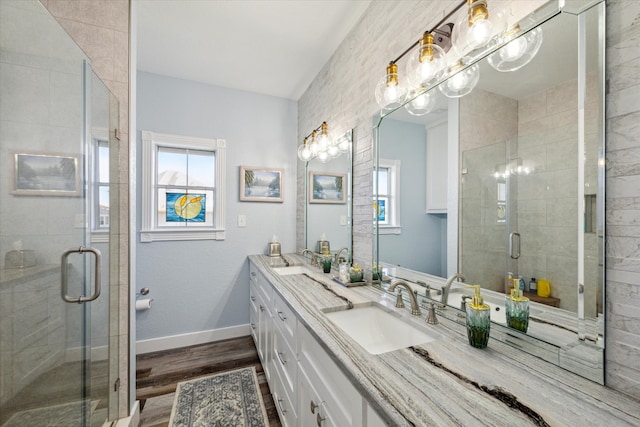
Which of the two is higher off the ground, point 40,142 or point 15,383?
point 40,142

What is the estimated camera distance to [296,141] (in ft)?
10.1

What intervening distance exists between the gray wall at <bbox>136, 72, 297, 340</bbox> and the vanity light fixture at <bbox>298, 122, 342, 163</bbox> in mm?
600

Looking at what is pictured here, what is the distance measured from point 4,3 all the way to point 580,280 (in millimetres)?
1840

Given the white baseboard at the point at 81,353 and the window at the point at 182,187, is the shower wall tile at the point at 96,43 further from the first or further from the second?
the white baseboard at the point at 81,353

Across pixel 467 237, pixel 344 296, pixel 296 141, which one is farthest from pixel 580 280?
pixel 296 141

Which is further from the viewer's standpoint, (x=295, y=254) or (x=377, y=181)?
(x=295, y=254)

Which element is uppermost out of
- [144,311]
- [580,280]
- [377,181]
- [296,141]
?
[296,141]

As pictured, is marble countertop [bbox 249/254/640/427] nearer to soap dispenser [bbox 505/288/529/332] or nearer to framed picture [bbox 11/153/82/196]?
soap dispenser [bbox 505/288/529/332]

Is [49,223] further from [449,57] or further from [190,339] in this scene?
[190,339]

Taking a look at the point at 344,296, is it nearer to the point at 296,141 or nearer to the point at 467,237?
the point at 467,237

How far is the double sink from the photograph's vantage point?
1.13m

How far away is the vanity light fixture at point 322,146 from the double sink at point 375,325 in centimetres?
121

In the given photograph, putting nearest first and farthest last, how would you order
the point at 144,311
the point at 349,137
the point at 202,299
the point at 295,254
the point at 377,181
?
the point at 377,181 → the point at 349,137 → the point at 144,311 → the point at 202,299 → the point at 295,254

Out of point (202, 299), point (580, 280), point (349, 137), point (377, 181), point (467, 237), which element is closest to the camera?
point (580, 280)
